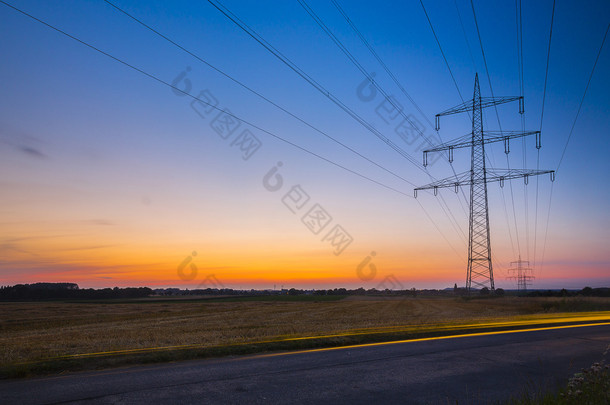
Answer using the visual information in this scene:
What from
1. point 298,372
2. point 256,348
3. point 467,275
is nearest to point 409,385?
point 298,372

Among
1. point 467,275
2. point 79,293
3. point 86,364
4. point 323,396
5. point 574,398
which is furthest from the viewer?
point 79,293

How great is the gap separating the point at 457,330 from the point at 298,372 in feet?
34.5

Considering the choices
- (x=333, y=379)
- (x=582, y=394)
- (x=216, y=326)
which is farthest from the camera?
(x=216, y=326)

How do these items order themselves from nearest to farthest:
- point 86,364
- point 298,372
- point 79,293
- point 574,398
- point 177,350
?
point 574,398
point 298,372
point 86,364
point 177,350
point 79,293

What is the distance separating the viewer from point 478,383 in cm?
802

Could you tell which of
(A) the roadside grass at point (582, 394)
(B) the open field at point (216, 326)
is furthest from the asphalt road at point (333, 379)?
(B) the open field at point (216, 326)

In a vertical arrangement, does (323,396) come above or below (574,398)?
below

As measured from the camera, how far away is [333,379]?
8117 mm

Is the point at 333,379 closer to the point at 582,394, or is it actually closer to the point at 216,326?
the point at 582,394

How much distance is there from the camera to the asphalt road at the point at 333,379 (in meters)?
6.82

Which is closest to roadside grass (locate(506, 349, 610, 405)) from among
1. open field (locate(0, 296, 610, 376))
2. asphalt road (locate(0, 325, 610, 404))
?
asphalt road (locate(0, 325, 610, 404))

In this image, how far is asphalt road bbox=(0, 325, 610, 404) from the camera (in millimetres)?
6816

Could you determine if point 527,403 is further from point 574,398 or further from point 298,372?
point 298,372

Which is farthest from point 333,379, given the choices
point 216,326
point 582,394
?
point 216,326
